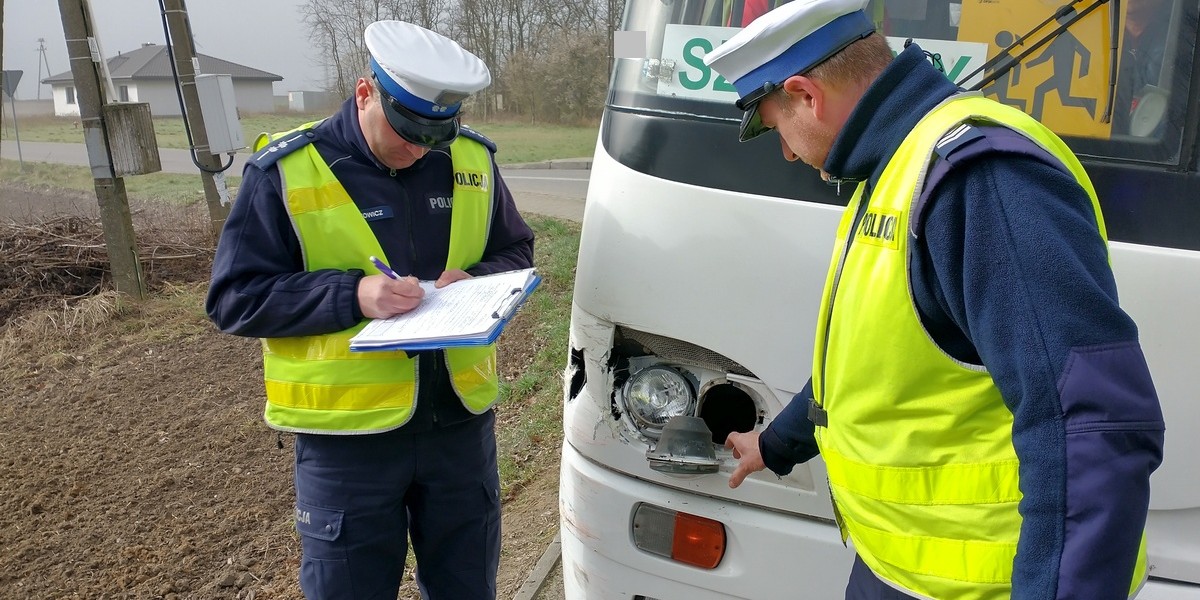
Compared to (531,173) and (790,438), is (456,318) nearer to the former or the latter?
(790,438)

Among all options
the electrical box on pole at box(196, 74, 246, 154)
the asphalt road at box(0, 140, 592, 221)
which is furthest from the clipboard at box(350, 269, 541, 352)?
the asphalt road at box(0, 140, 592, 221)

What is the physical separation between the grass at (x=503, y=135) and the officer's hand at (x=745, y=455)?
1641 cm

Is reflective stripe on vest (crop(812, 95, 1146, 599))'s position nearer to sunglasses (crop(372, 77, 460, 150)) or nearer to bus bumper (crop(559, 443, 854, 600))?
bus bumper (crop(559, 443, 854, 600))

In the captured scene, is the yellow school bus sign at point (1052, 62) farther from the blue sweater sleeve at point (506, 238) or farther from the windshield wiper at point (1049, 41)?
the blue sweater sleeve at point (506, 238)

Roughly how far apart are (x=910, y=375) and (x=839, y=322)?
0.47ft

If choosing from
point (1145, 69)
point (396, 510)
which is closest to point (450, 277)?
point (396, 510)

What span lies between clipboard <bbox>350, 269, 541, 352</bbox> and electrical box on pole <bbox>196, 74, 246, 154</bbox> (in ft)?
14.4

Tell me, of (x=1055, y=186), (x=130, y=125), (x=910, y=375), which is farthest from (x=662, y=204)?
(x=130, y=125)

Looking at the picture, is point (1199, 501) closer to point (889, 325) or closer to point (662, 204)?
point (889, 325)

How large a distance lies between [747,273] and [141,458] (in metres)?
3.83

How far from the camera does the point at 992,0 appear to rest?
1860 mm

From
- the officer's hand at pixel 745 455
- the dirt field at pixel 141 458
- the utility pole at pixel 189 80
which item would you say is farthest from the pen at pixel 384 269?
the utility pole at pixel 189 80

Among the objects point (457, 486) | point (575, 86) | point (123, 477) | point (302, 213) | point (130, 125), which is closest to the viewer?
point (302, 213)

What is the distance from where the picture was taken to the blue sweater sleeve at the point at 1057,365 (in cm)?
106
